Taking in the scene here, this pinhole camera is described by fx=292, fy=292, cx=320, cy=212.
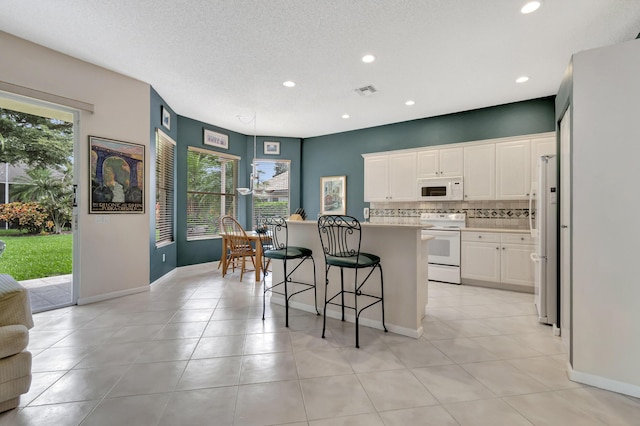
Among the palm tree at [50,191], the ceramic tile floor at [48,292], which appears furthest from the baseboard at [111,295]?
the palm tree at [50,191]

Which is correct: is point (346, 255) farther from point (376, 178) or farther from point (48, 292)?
point (48, 292)

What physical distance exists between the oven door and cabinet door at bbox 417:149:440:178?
3.38 ft

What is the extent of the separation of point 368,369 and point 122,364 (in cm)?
184

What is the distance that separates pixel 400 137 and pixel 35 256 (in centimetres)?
676

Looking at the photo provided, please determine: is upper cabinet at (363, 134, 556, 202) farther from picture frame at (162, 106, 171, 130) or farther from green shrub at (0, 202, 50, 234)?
green shrub at (0, 202, 50, 234)

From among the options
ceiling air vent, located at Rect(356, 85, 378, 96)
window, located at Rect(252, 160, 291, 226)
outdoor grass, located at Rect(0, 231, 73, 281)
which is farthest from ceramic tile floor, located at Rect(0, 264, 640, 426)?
window, located at Rect(252, 160, 291, 226)

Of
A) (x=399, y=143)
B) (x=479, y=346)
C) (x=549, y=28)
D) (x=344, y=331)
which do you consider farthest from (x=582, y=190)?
(x=399, y=143)

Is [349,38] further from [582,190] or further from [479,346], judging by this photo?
[479,346]

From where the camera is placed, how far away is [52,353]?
2359 millimetres

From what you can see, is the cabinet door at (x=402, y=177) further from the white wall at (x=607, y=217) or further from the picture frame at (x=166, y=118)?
the picture frame at (x=166, y=118)

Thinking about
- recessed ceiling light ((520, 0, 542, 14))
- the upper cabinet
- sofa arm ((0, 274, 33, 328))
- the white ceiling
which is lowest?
sofa arm ((0, 274, 33, 328))

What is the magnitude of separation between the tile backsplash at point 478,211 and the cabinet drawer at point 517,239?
22.5 inches

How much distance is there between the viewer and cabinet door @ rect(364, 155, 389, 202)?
18.4ft

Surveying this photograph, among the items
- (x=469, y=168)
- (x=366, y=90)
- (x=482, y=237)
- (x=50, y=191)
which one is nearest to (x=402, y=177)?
(x=469, y=168)
